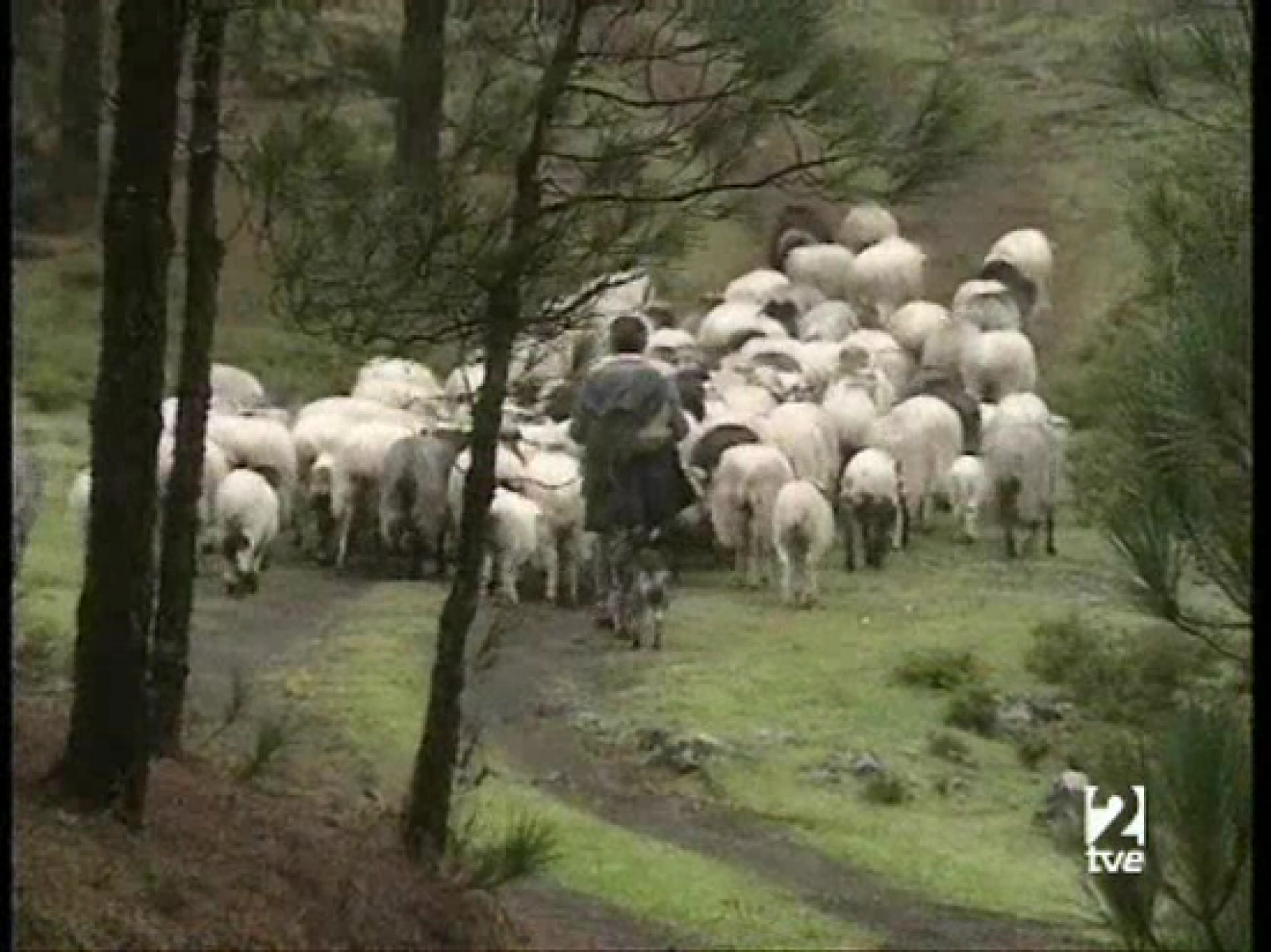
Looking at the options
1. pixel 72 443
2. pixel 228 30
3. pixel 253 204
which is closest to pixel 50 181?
pixel 72 443

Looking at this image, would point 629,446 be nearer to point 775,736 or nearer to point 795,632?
point 795,632

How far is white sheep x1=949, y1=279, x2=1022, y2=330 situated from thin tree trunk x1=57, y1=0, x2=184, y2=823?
8155mm

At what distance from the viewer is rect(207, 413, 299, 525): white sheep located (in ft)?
31.6

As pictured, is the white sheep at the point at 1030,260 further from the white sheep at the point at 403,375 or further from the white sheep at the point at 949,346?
the white sheep at the point at 403,375

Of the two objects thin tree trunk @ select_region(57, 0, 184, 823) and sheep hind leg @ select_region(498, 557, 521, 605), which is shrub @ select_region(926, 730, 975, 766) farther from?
thin tree trunk @ select_region(57, 0, 184, 823)

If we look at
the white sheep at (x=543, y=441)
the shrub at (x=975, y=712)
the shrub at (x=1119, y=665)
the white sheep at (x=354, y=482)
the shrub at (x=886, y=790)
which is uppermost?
the white sheep at (x=543, y=441)

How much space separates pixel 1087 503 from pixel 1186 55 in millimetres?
1011

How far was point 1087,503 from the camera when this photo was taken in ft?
12.8

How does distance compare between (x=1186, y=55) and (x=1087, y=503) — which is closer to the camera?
(x=1186, y=55)

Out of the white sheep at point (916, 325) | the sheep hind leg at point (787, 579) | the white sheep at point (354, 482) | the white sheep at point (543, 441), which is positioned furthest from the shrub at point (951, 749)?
the white sheep at point (916, 325)

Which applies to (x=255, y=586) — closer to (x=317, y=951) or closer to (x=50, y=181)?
(x=50, y=181)

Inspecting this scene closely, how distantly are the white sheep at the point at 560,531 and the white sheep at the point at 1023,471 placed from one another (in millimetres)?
1663

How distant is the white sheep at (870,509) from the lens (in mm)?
10156

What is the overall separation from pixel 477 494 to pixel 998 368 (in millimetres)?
6640
